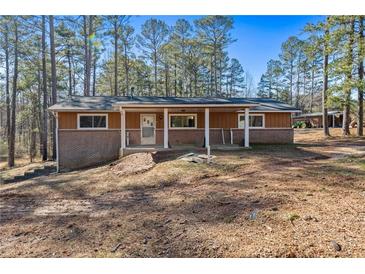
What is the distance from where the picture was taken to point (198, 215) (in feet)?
14.6

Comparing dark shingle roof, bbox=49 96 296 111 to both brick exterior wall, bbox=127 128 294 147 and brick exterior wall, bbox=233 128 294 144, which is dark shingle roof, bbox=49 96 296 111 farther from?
brick exterior wall, bbox=127 128 294 147

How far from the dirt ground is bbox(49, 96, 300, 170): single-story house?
17.6ft

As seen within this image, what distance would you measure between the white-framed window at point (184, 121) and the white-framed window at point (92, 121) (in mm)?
3794

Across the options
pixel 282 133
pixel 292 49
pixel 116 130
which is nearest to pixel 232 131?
pixel 282 133

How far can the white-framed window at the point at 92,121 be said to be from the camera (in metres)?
13.4

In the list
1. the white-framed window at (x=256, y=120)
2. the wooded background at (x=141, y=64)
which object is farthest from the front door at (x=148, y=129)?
the white-framed window at (x=256, y=120)

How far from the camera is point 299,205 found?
4.55 meters

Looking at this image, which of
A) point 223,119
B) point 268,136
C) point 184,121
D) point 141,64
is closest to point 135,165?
point 184,121

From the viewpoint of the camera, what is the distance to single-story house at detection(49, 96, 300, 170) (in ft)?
43.0

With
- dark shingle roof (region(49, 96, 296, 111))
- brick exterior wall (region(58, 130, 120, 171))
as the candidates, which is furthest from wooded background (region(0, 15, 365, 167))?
brick exterior wall (region(58, 130, 120, 171))

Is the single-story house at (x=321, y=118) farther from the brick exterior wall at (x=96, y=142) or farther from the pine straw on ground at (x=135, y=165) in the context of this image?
the pine straw on ground at (x=135, y=165)

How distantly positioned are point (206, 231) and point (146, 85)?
89.9 ft
